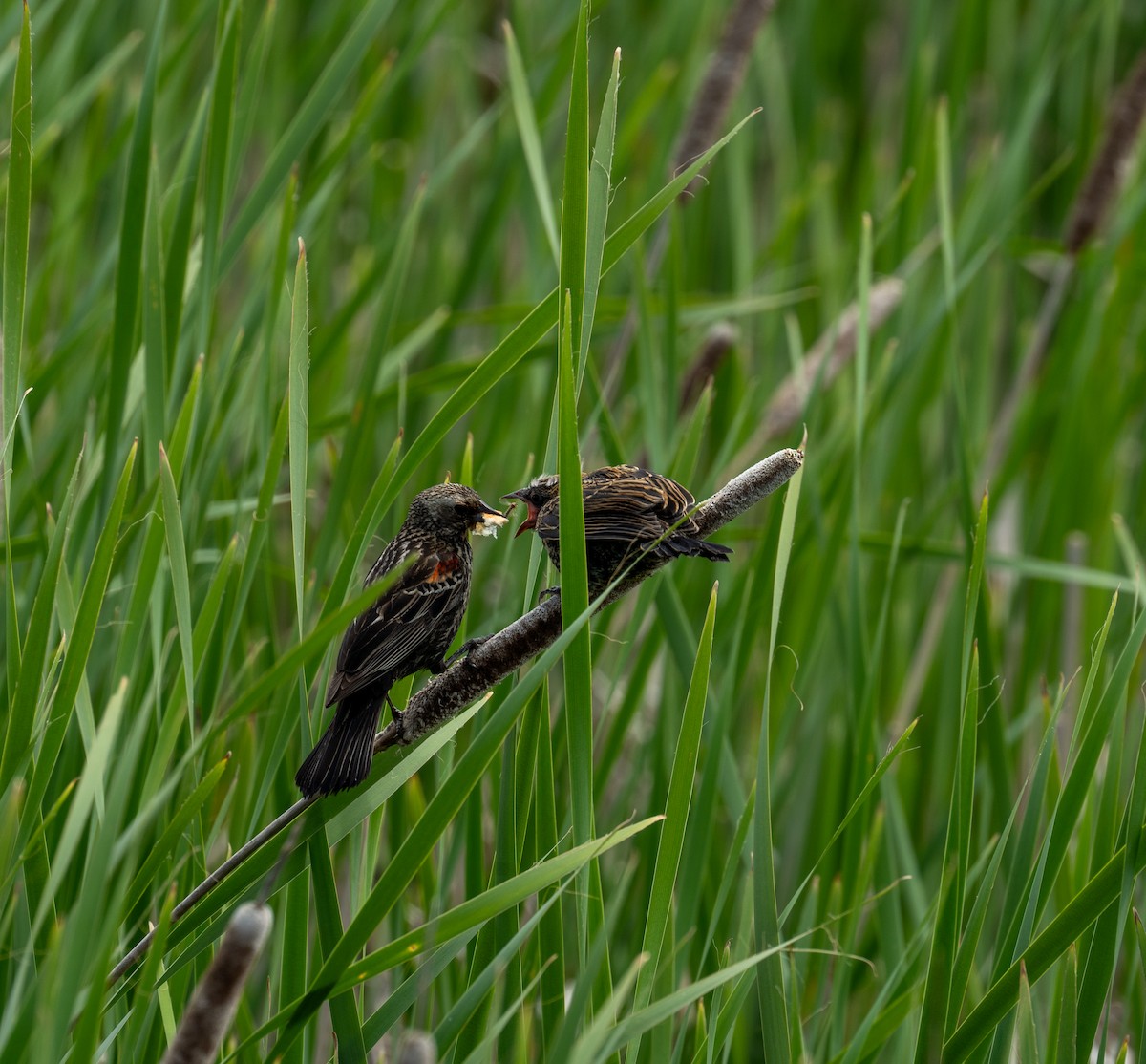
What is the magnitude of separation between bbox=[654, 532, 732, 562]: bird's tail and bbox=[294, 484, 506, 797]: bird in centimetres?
22

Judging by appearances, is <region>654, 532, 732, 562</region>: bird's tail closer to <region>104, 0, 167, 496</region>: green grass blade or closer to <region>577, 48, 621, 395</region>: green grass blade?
<region>577, 48, 621, 395</region>: green grass blade

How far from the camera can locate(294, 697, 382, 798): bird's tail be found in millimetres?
1012

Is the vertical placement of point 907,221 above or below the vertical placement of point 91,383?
above

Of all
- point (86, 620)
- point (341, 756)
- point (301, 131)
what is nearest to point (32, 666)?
point (86, 620)

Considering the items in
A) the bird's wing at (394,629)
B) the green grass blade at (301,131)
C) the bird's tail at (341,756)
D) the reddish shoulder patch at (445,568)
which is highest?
the green grass blade at (301,131)

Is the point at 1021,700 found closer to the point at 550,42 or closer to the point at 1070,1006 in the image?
the point at 1070,1006

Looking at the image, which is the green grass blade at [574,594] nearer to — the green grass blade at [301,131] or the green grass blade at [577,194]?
the green grass blade at [577,194]

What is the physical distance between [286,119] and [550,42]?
0.67m

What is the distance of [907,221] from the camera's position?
2.52 metres

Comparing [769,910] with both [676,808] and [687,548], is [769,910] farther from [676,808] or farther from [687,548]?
[687,548]

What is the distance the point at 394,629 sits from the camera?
1.15 meters

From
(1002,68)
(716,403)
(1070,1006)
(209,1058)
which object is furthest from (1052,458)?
(209,1058)

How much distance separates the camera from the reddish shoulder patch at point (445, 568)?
4.05 feet

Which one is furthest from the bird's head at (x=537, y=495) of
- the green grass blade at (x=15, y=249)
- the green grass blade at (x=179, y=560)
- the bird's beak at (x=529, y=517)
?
the green grass blade at (x=15, y=249)
